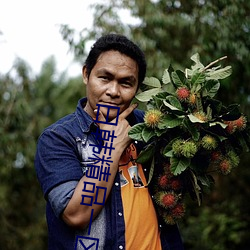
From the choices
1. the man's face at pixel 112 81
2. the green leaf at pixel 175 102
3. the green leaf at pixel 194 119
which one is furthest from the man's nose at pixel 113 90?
the green leaf at pixel 194 119

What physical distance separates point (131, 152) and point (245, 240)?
3214mm

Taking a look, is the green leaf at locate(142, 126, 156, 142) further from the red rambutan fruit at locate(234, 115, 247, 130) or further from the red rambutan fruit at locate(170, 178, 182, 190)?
the red rambutan fruit at locate(234, 115, 247, 130)

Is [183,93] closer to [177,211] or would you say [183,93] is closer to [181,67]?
[177,211]

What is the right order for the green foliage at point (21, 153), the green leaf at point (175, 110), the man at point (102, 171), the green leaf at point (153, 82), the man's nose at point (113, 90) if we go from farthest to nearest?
the green foliage at point (21, 153) → the green leaf at point (153, 82) → the man's nose at point (113, 90) → the green leaf at point (175, 110) → the man at point (102, 171)

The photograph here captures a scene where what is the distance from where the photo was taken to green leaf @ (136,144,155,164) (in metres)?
1.92

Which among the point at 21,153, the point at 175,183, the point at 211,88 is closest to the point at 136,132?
the point at 175,183

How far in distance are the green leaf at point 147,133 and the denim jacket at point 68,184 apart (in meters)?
0.20

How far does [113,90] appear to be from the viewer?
6.48 ft

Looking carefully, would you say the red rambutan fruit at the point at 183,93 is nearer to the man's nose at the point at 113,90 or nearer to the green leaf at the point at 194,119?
the green leaf at the point at 194,119

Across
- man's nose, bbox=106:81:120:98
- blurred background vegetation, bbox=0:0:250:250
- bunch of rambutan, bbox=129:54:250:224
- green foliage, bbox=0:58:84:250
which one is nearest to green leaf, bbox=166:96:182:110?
bunch of rambutan, bbox=129:54:250:224

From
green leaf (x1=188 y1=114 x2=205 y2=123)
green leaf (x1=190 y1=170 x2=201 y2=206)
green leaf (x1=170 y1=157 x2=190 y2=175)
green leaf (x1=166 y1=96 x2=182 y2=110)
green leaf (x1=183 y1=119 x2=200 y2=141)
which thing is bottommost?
green leaf (x1=190 y1=170 x2=201 y2=206)

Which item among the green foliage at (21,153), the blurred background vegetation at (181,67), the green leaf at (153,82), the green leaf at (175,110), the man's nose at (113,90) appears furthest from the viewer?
the green foliage at (21,153)

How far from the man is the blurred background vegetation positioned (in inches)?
59.8

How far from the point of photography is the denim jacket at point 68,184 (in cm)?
179
